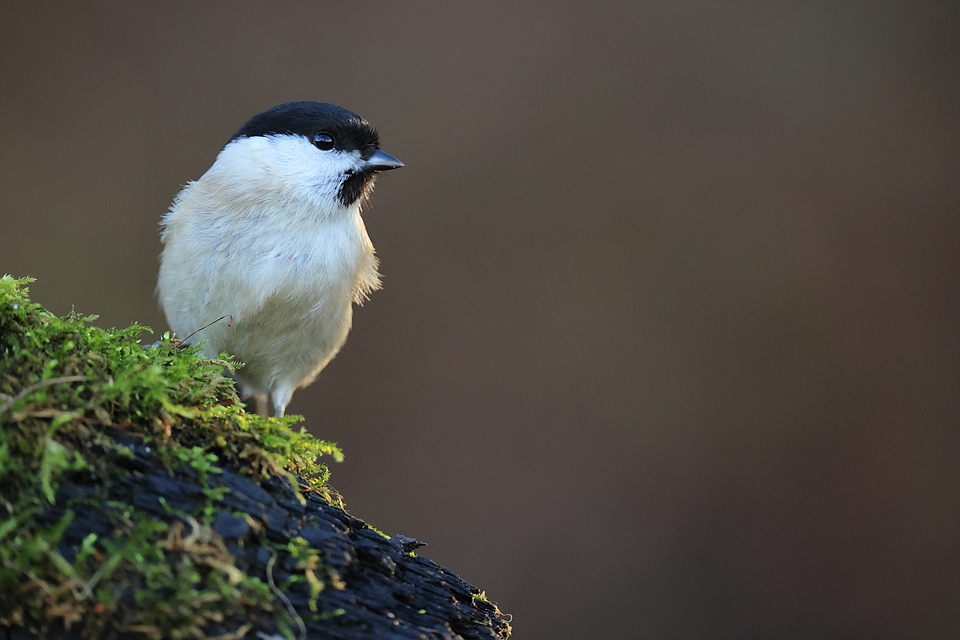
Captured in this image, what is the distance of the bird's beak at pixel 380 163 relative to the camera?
2.28 meters

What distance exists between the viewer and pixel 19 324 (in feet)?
3.60

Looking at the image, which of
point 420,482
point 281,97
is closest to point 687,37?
point 281,97

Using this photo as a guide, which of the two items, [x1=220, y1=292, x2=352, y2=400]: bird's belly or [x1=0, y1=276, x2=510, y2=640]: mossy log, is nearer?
[x1=0, y1=276, x2=510, y2=640]: mossy log

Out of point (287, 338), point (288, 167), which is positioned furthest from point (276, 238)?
point (287, 338)

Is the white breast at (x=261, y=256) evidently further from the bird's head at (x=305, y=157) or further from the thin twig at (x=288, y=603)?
the thin twig at (x=288, y=603)

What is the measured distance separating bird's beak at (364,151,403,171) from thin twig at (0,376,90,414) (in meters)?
1.39

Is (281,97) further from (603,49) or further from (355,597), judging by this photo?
(355,597)

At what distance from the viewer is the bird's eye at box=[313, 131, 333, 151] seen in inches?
86.8

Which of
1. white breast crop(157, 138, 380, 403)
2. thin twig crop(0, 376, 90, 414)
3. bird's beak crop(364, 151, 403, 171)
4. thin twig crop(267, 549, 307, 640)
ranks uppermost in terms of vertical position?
bird's beak crop(364, 151, 403, 171)

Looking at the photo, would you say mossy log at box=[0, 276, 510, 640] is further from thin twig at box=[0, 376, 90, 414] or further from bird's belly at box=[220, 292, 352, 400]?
bird's belly at box=[220, 292, 352, 400]

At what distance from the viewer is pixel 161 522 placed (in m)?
0.91

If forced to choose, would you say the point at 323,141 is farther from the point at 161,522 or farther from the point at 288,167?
the point at 161,522

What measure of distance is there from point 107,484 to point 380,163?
5.00ft

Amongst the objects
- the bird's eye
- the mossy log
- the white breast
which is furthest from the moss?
the bird's eye
